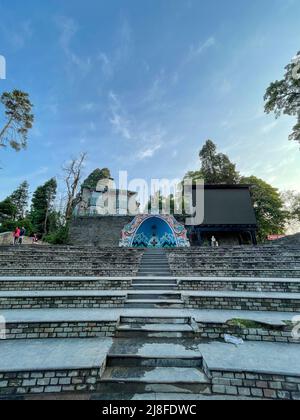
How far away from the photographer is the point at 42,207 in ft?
89.0

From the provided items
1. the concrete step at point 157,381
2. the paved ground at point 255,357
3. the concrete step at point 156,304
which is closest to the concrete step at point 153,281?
the concrete step at point 156,304

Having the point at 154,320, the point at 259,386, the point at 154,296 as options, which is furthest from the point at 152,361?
the point at 154,296

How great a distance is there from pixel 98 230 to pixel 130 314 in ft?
40.7

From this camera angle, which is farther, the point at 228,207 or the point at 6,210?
the point at 6,210

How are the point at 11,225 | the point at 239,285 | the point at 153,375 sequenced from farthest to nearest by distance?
the point at 11,225
the point at 239,285
the point at 153,375

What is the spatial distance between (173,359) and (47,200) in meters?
29.8

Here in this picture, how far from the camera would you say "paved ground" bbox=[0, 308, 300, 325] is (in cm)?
332

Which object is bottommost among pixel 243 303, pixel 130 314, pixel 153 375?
pixel 153 375

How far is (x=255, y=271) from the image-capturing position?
6418 mm

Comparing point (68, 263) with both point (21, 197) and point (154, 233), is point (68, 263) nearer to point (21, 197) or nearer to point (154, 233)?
point (154, 233)

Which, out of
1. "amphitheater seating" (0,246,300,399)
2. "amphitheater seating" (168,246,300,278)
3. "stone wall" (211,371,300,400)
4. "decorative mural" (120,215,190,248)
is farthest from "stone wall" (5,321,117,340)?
"decorative mural" (120,215,190,248)

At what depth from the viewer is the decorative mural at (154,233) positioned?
13268 millimetres

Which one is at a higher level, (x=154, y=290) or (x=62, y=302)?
(x=154, y=290)
